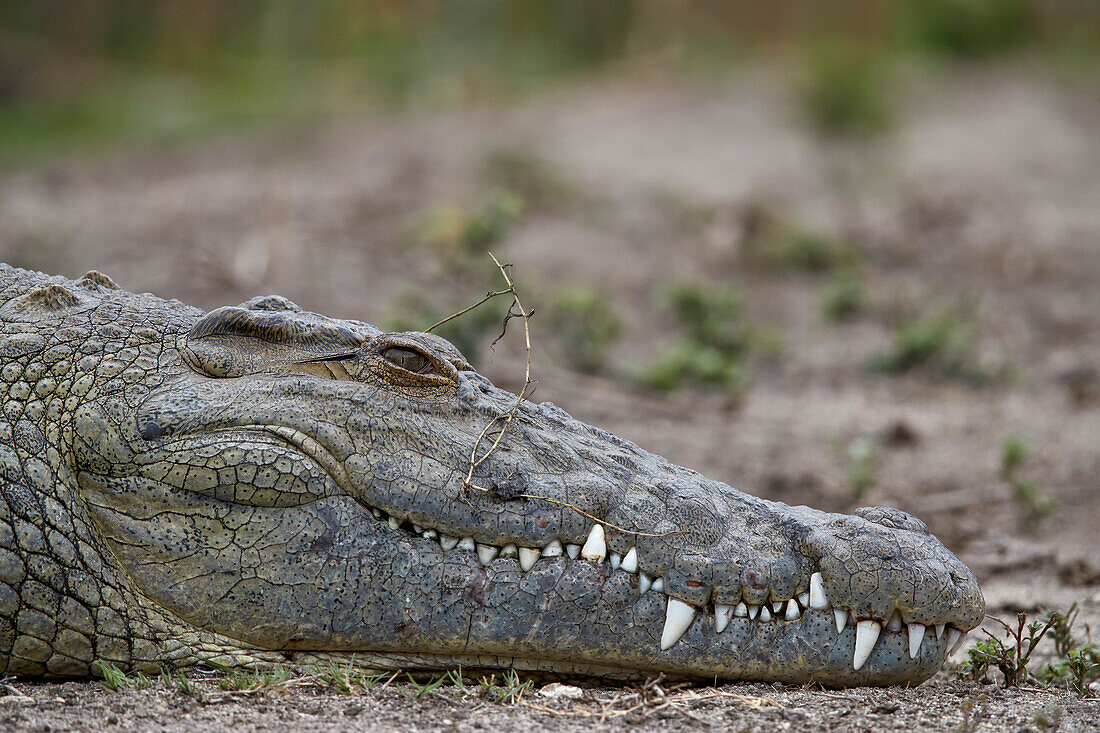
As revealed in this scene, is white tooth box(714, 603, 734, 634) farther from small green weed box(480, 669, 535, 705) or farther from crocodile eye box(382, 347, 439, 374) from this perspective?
crocodile eye box(382, 347, 439, 374)

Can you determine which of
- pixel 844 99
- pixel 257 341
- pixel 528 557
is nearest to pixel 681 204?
pixel 844 99

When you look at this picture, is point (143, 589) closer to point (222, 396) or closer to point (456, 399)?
point (222, 396)

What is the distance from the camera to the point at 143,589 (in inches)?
107

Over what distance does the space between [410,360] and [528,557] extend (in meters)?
0.63

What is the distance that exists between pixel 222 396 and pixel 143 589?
52 centimetres

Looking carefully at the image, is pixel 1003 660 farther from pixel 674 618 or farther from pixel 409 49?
pixel 409 49

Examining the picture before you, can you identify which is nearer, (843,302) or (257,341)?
(257,341)

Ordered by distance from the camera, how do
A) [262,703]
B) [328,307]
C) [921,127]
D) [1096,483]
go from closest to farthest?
[262,703]
[1096,483]
[328,307]
[921,127]

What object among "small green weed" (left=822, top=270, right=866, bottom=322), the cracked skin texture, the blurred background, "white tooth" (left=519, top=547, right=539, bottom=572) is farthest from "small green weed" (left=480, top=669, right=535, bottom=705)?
"small green weed" (left=822, top=270, right=866, bottom=322)

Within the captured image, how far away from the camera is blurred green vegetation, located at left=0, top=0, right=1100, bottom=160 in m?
14.0

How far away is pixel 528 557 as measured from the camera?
107 inches

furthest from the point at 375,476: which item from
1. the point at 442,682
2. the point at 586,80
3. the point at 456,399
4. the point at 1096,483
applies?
the point at 586,80

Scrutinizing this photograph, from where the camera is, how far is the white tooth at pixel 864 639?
8.86 feet

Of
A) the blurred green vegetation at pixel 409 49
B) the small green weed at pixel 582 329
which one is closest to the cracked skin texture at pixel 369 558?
the small green weed at pixel 582 329
